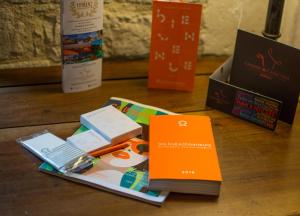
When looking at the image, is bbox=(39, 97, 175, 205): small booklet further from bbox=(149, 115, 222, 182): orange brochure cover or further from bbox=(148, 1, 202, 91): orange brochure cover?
bbox=(148, 1, 202, 91): orange brochure cover

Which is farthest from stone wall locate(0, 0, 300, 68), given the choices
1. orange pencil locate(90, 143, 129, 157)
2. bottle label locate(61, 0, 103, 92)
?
orange pencil locate(90, 143, 129, 157)

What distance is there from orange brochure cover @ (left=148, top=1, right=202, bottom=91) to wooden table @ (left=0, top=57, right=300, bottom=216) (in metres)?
0.04

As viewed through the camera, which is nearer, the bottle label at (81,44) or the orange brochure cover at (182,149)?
the orange brochure cover at (182,149)

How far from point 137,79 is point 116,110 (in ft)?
0.78

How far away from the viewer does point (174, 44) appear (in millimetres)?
1183

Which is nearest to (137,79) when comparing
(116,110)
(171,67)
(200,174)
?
(171,67)

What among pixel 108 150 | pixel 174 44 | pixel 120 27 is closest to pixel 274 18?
pixel 174 44

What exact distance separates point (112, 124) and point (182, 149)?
0.17 meters

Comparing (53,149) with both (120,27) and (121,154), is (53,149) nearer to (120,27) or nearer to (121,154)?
(121,154)

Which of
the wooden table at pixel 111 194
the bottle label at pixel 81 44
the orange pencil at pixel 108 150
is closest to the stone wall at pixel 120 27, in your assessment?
the wooden table at pixel 111 194

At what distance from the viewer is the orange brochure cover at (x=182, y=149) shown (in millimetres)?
858

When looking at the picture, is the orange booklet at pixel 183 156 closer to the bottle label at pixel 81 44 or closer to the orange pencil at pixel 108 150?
the orange pencil at pixel 108 150

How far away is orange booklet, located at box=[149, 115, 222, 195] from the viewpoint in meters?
0.85

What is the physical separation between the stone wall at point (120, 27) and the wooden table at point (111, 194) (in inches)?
2.1
